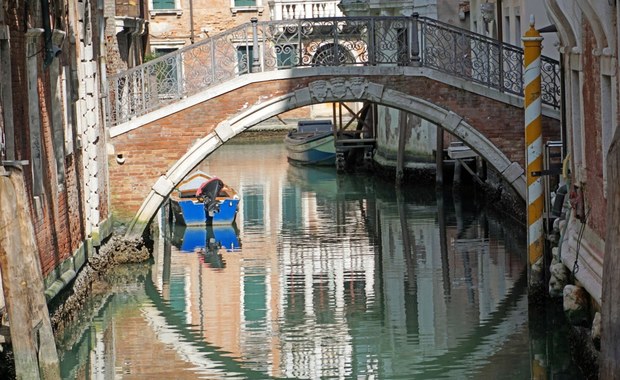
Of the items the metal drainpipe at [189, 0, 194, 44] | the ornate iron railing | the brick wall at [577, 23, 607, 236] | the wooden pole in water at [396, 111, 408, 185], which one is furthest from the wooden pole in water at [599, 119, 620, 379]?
the metal drainpipe at [189, 0, 194, 44]

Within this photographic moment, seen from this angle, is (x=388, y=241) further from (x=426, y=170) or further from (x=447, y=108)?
(x=426, y=170)

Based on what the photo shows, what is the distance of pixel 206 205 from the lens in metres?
17.2

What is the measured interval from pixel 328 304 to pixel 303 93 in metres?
2.98

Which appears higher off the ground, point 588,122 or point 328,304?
point 588,122

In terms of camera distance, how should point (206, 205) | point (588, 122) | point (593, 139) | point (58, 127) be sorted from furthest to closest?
point (206, 205), point (58, 127), point (588, 122), point (593, 139)

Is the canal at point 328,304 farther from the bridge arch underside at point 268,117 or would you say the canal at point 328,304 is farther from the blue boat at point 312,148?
the blue boat at point 312,148

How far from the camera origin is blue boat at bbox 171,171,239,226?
17266 mm

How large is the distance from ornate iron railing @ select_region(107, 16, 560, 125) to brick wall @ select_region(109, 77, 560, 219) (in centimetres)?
17

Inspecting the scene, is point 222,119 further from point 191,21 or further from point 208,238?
point 191,21

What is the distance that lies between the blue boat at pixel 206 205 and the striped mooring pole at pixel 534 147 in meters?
7.03

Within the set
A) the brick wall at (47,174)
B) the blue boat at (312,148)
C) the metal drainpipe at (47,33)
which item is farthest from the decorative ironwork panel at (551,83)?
the blue boat at (312,148)

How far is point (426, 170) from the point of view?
20.7 metres

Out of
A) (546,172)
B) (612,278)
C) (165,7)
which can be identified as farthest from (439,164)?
(612,278)

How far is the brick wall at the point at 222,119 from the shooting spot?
46.4 ft
